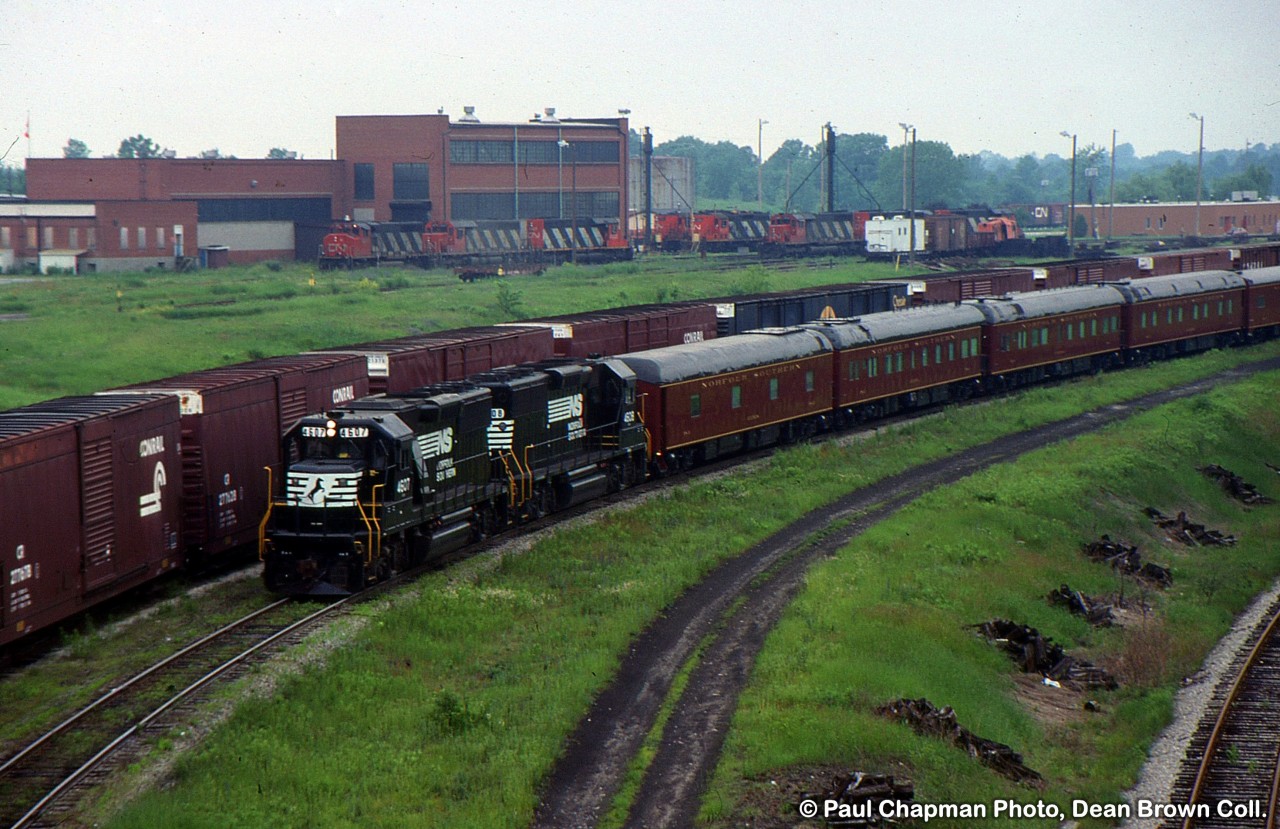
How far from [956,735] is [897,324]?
97.0 ft

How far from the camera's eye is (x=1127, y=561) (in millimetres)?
33000

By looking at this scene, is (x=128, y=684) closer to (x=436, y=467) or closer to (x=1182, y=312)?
(x=436, y=467)

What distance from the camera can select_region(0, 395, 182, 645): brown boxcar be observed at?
67.8ft

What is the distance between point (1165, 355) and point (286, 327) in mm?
43475

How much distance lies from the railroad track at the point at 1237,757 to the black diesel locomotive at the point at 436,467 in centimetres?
1447

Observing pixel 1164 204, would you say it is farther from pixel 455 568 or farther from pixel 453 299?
pixel 455 568

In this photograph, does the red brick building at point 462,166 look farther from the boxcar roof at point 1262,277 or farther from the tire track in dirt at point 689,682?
the tire track in dirt at point 689,682

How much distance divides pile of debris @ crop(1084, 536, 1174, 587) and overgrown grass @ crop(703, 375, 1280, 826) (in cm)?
40

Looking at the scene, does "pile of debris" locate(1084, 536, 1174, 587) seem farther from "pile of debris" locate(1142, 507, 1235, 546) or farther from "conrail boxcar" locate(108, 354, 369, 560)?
"conrail boxcar" locate(108, 354, 369, 560)

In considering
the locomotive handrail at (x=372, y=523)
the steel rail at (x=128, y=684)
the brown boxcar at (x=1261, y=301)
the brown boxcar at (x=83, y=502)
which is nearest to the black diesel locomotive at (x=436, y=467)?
the locomotive handrail at (x=372, y=523)

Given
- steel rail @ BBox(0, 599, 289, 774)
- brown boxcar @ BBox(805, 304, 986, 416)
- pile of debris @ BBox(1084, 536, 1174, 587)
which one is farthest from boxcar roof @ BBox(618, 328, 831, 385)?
steel rail @ BBox(0, 599, 289, 774)

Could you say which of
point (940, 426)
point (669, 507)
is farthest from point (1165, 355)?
point (669, 507)

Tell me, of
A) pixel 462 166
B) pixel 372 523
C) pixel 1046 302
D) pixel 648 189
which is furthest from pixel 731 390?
pixel 462 166

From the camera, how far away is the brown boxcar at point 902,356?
45.0m
